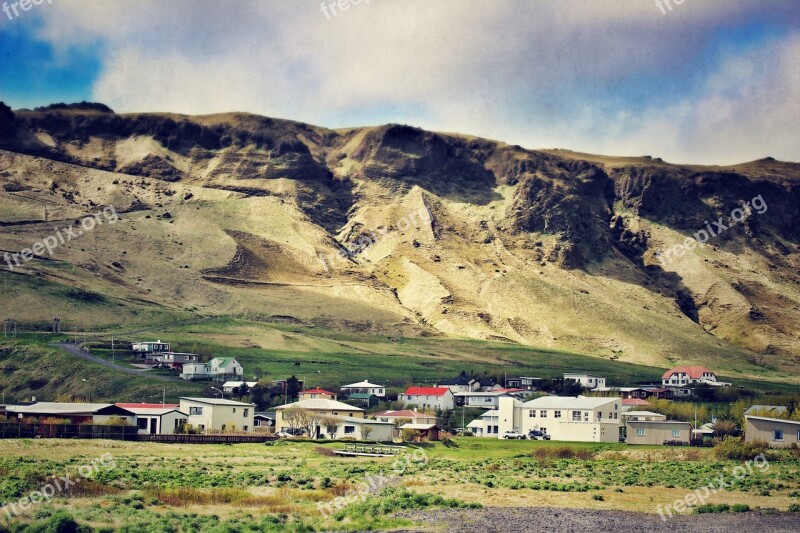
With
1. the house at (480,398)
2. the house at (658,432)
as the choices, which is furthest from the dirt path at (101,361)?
the house at (658,432)

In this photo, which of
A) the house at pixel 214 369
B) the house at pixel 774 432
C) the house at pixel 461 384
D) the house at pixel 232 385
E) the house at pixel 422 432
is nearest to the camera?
the house at pixel 774 432

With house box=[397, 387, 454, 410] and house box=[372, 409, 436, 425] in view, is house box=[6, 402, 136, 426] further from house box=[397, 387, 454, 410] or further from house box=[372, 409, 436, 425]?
house box=[397, 387, 454, 410]

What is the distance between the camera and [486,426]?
104875 mm

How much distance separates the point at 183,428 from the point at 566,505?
41655 millimetres

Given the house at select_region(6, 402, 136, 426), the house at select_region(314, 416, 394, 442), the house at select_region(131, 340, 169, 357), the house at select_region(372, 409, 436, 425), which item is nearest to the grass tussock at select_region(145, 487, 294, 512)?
the house at select_region(6, 402, 136, 426)

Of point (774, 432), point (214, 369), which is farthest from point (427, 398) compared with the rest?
point (774, 432)

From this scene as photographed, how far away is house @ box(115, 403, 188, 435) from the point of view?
8425 centimetres

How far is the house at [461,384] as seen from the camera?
450ft

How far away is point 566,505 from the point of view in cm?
5269

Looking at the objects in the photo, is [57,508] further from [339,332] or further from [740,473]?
[339,332]

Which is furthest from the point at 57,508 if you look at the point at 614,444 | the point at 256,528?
Answer: the point at 614,444

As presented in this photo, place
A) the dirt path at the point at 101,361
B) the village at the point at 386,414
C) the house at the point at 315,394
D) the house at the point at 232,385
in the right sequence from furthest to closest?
the dirt path at the point at 101,361 < the house at the point at 232,385 < the house at the point at 315,394 < the village at the point at 386,414

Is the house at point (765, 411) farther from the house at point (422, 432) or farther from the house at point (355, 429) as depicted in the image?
the house at point (355, 429)

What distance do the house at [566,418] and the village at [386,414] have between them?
9 centimetres
